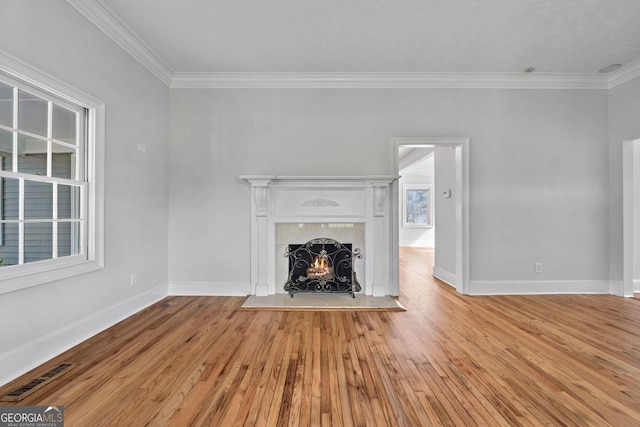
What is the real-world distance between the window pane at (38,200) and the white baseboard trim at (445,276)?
14.9 ft

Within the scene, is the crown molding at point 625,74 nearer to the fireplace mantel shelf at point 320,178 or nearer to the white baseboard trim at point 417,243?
the fireplace mantel shelf at point 320,178

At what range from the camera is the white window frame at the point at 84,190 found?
187 cm

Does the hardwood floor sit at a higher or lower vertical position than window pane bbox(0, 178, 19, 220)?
lower

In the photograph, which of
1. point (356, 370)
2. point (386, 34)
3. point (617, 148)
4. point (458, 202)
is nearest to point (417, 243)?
point (458, 202)

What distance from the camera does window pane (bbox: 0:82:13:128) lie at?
6.11 ft

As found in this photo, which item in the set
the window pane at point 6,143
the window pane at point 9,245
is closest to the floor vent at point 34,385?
the window pane at point 9,245

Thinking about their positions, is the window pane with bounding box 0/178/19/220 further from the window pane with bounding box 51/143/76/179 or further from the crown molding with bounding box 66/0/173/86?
the crown molding with bounding box 66/0/173/86

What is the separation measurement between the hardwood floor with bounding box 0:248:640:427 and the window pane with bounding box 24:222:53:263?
0.77m

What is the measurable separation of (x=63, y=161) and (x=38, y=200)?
1.28 feet

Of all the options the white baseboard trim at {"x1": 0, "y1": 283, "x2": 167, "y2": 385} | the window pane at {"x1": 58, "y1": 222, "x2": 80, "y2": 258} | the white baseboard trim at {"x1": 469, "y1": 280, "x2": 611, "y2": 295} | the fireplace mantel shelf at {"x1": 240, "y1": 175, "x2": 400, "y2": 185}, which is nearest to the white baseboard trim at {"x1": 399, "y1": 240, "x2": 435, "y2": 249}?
the white baseboard trim at {"x1": 469, "y1": 280, "x2": 611, "y2": 295}

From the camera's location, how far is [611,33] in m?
2.84

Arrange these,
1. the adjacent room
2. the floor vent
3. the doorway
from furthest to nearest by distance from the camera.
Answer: the doorway < the adjacent room < the floor vent

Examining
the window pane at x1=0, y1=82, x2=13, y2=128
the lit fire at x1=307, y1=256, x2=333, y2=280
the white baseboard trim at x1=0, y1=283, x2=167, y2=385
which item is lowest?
the white baseboard trim at x1=0, y1=283, x2=167, y2=385

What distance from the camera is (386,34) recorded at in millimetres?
2834
